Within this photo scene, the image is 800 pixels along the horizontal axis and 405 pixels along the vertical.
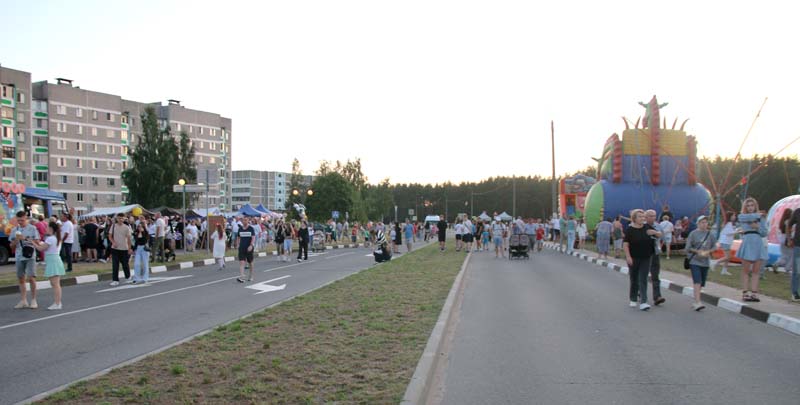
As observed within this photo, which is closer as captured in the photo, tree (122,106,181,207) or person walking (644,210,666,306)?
person walking (644,210,666,306)

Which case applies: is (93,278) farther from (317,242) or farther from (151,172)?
(151,172)

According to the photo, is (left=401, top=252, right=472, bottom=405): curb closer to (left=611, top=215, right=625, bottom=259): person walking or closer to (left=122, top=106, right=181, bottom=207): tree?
(left=611, top=215, right=625, bottom=259): person walking

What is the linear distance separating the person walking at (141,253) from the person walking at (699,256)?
12370mm

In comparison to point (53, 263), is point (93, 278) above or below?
below

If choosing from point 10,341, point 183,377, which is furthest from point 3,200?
point 183,377

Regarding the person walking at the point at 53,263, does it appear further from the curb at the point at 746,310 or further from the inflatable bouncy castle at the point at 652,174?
the inflatable bouncy castle at the point at 652,174

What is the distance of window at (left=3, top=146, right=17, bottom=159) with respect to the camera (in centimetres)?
6638

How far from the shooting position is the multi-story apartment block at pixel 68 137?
6712cm

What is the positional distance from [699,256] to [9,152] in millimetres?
74147

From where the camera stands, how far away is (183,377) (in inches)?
218

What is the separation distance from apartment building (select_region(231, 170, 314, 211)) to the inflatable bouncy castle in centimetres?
12967

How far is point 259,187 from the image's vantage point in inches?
6383

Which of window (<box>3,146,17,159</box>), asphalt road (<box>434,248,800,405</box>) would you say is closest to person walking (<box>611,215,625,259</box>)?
asphalt road (<box>434,248,800,405</box>)

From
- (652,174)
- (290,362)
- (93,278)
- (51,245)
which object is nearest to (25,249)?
(51,245)
